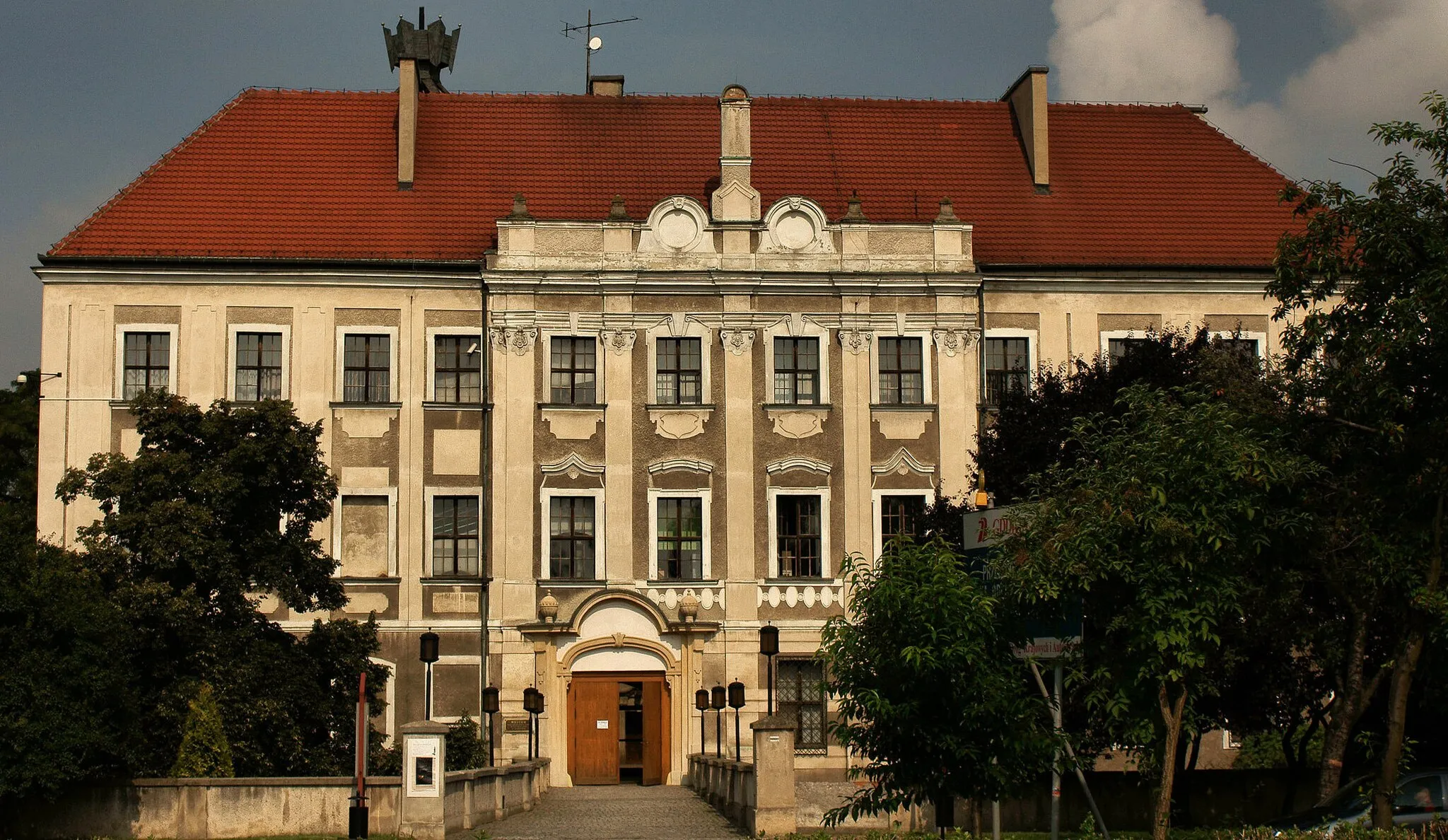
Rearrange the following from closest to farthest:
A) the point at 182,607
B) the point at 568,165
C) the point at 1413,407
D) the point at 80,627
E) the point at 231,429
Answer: the point at 1413,407 → the point at 80,627 → the point at 182,607 → the point at 231,429 → the point at 568,165

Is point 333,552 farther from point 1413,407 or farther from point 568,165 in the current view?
point 1413,407

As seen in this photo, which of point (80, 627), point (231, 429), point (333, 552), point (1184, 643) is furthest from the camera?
point (333, 552)

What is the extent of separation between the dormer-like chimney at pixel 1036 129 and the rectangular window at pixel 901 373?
6.31 meters

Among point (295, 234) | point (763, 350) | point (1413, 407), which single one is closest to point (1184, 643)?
point (1413, 407)

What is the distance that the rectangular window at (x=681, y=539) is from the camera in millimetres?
39406

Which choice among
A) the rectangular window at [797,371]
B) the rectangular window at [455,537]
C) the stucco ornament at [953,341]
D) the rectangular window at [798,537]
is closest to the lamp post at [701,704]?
the rectangular window at [798,537]

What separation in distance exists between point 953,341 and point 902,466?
3.11 metres

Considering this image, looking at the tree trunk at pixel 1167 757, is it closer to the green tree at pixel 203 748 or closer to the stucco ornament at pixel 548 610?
the green tree at pixel 203 748

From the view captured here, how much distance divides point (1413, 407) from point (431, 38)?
105 feet

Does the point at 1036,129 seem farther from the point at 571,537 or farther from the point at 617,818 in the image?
the point at 617,818

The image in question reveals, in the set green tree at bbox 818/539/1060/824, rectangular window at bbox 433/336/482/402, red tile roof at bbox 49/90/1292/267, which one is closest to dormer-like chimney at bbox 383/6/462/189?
red tile roof at bbox 49/90/1292/267

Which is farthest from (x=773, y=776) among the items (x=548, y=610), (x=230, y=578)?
(x=548, y=610)

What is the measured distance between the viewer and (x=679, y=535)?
130 feet

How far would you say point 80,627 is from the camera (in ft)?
87.1
